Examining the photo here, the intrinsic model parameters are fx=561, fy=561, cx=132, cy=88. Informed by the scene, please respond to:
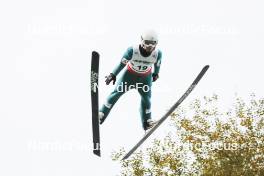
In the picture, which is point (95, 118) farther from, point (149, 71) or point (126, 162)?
point (126, 162)

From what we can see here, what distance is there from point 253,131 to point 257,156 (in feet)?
4.16

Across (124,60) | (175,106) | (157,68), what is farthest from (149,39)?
(175,106)

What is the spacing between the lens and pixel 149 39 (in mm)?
11641

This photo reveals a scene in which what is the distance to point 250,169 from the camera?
21.3 meters

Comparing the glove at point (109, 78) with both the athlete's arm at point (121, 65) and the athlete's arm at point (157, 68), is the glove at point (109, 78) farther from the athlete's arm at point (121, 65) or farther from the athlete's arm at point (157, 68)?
the athlete's arm at point (157, 68)

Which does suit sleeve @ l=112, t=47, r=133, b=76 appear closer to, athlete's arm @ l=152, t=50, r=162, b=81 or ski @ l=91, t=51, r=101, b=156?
ski @ l=91, t=51, r=101, b=156

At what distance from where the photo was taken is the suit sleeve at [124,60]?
12.1 meters

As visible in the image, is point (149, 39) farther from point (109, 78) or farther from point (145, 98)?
point (145, 98)

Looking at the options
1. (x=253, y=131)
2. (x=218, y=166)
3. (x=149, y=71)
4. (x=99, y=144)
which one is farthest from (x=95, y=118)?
(x=253, y=131)

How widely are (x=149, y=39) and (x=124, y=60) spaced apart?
35.7 inches

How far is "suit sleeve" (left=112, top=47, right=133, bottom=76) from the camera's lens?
12102 millimetres

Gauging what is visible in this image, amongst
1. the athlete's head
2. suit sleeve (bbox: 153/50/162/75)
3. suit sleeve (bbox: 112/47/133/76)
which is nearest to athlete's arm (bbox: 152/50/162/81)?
suit sleeve (bbox: 153/50/162/75)

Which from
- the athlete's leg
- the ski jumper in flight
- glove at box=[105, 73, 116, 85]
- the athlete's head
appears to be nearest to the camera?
the athlete's head

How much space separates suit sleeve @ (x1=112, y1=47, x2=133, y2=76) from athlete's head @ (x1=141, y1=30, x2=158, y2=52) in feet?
1.38
